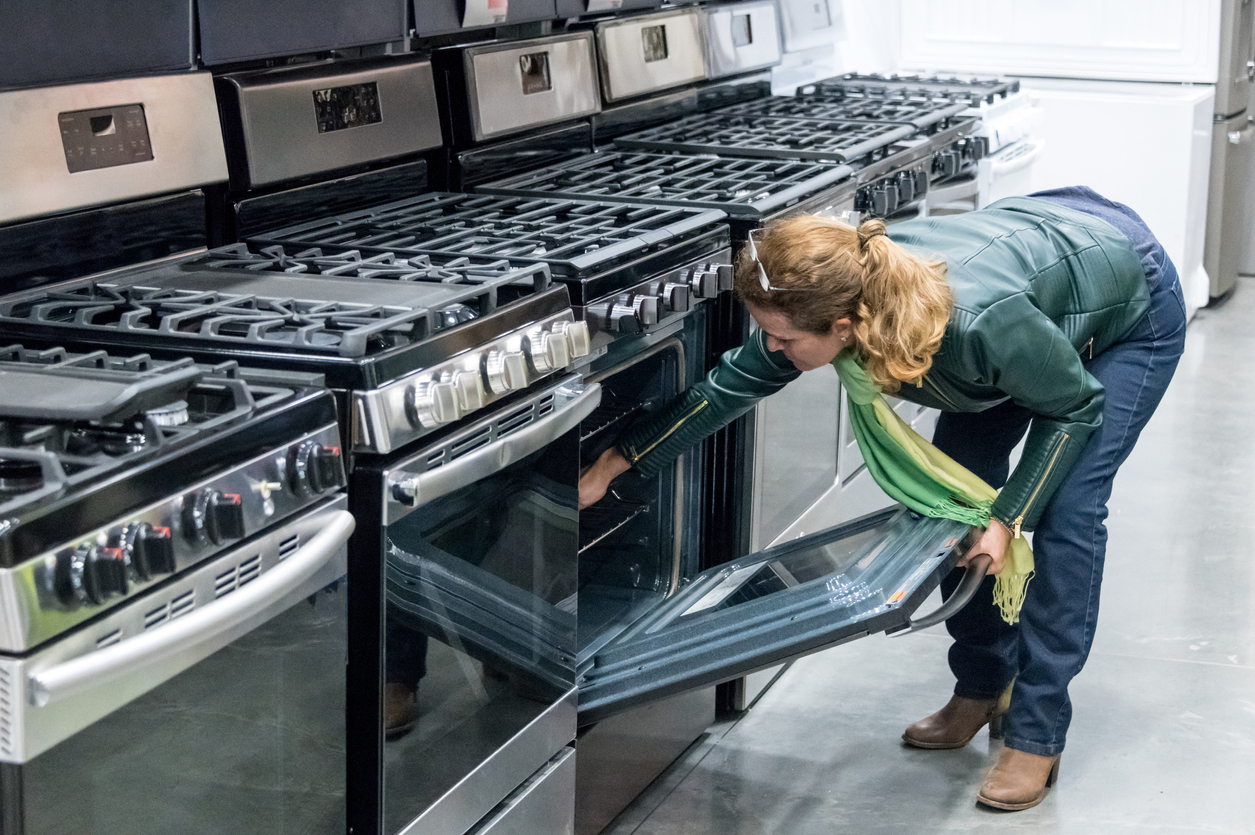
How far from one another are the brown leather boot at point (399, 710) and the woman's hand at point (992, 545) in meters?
0.67

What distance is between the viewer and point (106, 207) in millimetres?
2025

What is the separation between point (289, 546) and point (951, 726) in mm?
1823

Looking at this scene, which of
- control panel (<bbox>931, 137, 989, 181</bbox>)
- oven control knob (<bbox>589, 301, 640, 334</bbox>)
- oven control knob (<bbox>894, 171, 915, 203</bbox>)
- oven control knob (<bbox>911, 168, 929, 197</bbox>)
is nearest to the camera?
oven control knob (<bbox>589, 301, 640, 334</bbox>)

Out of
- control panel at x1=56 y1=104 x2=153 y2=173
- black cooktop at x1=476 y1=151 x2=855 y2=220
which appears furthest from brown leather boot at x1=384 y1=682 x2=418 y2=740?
black cooktop at x1=476 y1=151 x2=855 y2=220

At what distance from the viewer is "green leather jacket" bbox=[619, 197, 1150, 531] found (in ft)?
7.19

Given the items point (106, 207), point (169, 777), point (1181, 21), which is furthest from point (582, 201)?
point (1181, 21)

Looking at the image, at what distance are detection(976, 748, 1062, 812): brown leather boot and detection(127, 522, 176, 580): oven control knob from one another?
1.86m

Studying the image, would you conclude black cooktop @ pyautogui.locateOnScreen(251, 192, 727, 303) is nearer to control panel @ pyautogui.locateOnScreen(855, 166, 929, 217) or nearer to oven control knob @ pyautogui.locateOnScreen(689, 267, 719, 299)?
oven control knob @ pyautogui.locateOnScreen(689, 267, 719, 299)

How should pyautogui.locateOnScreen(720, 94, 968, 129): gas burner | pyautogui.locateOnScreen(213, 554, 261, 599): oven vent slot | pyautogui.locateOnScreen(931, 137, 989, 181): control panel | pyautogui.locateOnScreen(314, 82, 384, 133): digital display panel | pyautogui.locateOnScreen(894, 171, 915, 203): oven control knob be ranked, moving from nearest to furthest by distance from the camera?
pyautogui.locateOnScreen(213, 554, 261, 599): oven vent slot
pyautogui.locateOnScreen(314, 82, 384, 133): digital display panel
pyautogui.locateOnScreen(894, 171, 915, 203): oven control knob
pyautogui.locateOnScreen(931, 137, 989, 181): control panel
pyautogui.locateOnScreen(720, 94, 968, 129): gas burner

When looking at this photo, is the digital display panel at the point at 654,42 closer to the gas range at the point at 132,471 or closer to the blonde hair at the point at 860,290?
the blonde hair at the point at 860,290

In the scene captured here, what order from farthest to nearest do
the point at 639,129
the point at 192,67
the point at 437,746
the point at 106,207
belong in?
the point at 639,129
the point at 192,67
the point at 106,207
the point at 437,746

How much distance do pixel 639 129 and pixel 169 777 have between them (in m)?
2.55

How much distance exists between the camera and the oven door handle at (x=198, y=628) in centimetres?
113

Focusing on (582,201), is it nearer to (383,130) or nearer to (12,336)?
(383,130)
